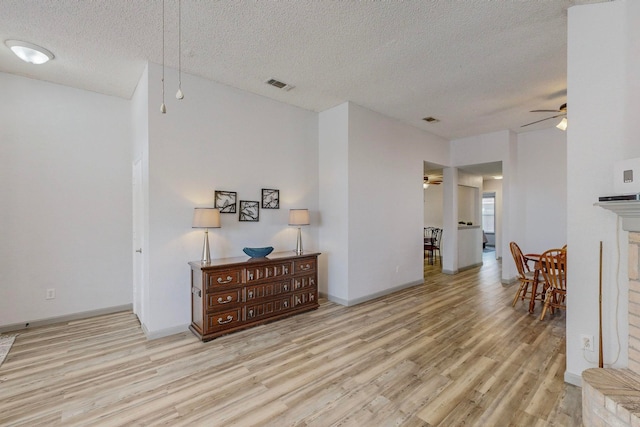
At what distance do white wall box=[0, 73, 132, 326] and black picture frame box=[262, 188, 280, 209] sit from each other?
2.01 meters

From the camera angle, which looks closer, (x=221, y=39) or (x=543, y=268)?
(x=221, y=39)

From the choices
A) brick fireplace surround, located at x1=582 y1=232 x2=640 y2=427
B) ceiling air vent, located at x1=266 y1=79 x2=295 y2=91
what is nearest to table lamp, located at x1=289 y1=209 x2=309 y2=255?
ceiling air vent, located at x1=266 y1=79 x2=295 y2=91

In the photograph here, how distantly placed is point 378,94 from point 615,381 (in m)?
3.82

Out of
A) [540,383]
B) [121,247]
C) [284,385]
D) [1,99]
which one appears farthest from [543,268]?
[1,99]

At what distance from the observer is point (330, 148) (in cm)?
475

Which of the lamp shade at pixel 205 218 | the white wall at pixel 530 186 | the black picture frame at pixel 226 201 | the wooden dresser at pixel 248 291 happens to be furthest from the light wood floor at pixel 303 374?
the white wall at pixel 530 186

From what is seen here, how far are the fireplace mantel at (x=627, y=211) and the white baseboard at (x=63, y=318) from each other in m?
5.49

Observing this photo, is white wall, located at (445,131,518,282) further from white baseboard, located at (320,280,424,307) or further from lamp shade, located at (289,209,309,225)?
lamp shade, located at (289,209,309,225)

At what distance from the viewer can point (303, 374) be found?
8.30ft

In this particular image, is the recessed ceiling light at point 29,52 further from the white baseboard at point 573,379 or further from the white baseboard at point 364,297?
the white baseboard at point 573,379

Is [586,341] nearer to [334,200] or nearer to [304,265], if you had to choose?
[304,265]

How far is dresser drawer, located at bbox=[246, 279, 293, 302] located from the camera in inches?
139

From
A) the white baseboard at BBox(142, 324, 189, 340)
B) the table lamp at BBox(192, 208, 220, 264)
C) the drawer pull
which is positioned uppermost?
the table lamp at BBox(192, 208, 220, 264)

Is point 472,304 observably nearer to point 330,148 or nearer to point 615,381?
point 615,381
